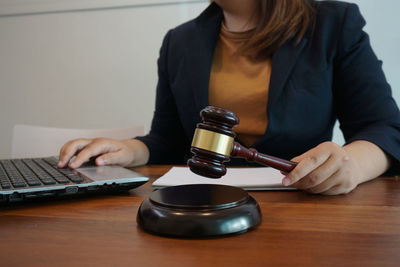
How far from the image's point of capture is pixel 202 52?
4.03 ft

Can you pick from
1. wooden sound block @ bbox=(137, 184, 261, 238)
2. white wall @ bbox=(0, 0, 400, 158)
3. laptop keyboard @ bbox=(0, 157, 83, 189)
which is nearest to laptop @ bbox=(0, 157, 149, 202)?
laptop keyboard @ bbox=(0, 157, 83, 189)

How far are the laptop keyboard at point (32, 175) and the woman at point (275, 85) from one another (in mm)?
62

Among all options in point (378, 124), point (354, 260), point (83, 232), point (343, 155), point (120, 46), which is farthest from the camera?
point (120, 46)

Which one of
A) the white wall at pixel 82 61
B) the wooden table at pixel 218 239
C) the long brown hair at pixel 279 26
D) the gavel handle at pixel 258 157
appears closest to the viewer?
the wooden table at pixel 218 239

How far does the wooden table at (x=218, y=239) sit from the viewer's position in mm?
380

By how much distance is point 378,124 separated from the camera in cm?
88

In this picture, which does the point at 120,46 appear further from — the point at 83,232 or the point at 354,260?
the point at 354,260

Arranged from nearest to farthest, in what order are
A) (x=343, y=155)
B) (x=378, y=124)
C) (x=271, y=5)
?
(x=343, y=155) → (x=378, y=124) → (x=271, y=5)

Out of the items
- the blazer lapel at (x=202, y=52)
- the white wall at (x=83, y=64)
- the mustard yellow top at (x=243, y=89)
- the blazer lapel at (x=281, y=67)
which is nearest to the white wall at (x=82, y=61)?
the white wall at (x=83, y=64)

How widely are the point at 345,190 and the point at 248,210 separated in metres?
0.27

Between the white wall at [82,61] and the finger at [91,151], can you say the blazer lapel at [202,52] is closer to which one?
the finger at [91,151]

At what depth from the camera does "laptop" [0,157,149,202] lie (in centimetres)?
60

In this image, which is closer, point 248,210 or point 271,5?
point 248,210

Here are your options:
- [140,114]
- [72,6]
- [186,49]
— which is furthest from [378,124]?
[72,6]
